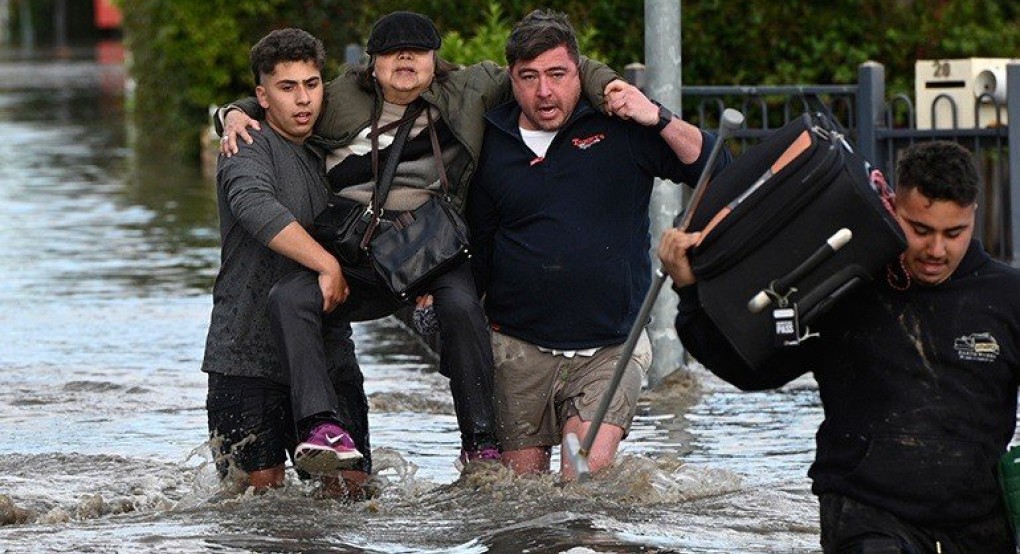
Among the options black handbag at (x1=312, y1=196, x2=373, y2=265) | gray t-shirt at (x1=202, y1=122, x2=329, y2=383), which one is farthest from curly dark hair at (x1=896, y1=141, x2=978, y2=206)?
gray t-shirt at (x1=202, y1=122, x2=329, y2=383)

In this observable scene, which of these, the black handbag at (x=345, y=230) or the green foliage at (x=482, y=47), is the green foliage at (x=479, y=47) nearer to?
the green foliage at (x=482, y=47)

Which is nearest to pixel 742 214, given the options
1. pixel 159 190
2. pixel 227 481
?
pixel 227 481

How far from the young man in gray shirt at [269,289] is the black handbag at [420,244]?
17cm

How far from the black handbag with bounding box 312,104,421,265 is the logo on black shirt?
2214 mm

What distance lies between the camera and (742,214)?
4770 mm

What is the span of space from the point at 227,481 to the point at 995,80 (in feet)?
19.3

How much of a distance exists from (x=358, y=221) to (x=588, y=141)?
0.77 m

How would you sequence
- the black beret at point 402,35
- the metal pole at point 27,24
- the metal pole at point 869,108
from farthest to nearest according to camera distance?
1. the metal pole at point 27,24
2. the metal pole at point 869,108
3. the black beret at point 402,35

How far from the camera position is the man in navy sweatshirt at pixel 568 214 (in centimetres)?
630

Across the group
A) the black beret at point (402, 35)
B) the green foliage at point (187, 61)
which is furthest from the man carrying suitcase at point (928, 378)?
the green foliage at point (187, 61)

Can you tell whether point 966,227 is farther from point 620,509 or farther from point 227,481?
point 227,481

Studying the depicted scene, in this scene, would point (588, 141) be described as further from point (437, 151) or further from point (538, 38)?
point (437, 151)

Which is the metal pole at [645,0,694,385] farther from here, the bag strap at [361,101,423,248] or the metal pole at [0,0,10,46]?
the metal pole at [0,0,10,46]

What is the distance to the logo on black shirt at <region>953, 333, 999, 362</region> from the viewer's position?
4.73 meters
